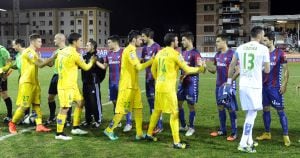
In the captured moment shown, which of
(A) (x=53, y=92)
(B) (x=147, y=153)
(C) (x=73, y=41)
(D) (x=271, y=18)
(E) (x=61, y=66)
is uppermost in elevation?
(D) (x=271, y=18)

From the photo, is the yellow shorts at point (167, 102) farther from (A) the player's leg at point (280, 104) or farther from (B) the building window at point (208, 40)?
(B) the building window at point (208, 40)

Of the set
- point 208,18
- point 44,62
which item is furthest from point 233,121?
point 208,18

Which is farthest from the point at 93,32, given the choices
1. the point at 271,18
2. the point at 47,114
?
the point at 47,114

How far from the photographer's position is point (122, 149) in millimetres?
7727

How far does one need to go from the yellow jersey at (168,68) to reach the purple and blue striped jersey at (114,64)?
189 cm

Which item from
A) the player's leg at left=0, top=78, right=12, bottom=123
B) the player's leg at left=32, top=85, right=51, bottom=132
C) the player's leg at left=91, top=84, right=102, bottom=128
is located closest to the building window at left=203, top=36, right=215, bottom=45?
the player's leg at left=0, top=78, right=12, bottom=123

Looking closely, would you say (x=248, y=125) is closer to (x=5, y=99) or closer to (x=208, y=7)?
(x=5, y=99)

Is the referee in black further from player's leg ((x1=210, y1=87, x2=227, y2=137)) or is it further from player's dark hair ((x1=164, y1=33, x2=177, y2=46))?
player's leg ((x1=210, y1=87, x2=227, y2=137))

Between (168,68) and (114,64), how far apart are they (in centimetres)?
222

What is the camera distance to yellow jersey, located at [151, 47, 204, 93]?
7.59 m

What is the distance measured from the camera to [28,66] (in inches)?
363

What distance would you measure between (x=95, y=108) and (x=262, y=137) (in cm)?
409

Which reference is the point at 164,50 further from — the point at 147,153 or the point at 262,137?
the point at 262,137

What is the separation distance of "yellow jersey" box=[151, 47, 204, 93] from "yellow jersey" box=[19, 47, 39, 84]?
320 cm
